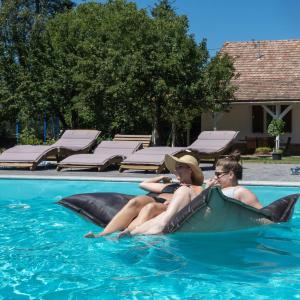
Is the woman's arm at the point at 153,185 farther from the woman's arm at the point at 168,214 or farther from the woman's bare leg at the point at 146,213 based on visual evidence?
the woman's arm at the point at 168,214

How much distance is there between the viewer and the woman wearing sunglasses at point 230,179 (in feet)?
20.3

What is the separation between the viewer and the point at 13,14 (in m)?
25.9

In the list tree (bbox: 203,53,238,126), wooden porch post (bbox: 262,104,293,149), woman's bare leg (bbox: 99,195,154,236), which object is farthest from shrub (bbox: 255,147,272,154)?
woman's bare leg (bbox: 99,195,154,236)

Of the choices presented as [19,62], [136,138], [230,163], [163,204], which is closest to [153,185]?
[163,204]

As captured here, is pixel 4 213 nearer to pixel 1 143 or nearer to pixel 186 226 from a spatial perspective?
pixel 186 226

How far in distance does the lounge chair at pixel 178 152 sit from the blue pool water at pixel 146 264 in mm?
5364

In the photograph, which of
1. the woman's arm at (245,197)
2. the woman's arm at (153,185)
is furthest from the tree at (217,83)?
the woman's arm at (245,197)

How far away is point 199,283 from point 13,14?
76.9ft

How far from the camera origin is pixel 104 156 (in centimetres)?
1398

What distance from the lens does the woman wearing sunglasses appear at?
620 cm

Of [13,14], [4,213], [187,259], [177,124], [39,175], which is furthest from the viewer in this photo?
[13,14]

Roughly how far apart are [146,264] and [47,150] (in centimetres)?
966

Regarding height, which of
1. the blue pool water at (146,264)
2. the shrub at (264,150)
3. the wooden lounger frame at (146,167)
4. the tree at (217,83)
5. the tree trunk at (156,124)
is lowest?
the blue pool water at (146,264)

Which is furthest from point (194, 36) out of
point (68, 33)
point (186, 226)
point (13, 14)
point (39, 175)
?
point (186, 226)
